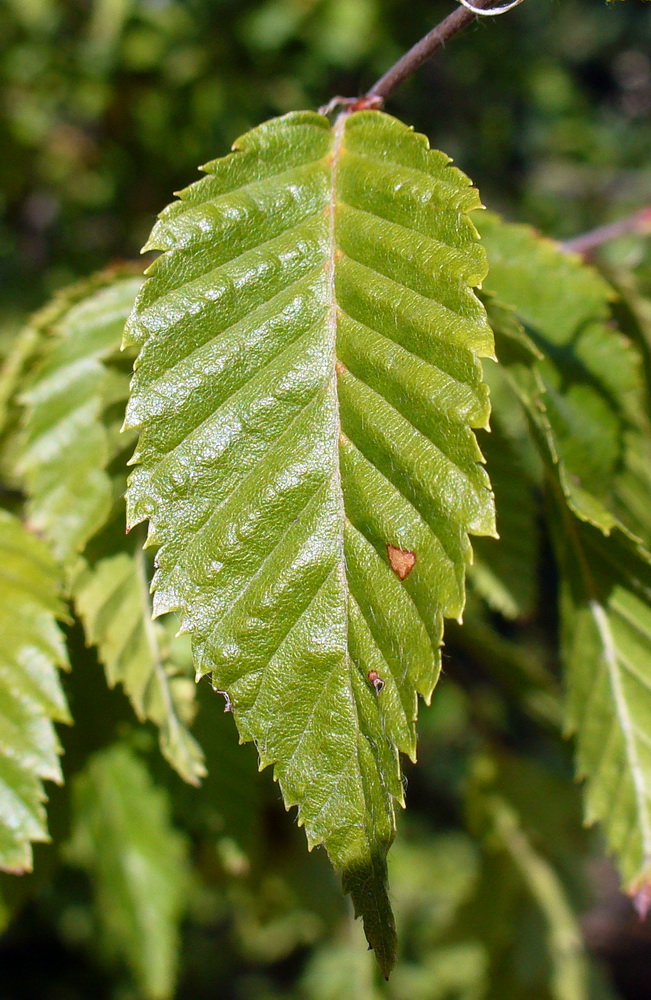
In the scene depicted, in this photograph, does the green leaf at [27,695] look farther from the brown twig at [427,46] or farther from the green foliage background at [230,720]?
the brown twig at [427,46]

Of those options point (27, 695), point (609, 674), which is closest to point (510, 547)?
point (609, 674)

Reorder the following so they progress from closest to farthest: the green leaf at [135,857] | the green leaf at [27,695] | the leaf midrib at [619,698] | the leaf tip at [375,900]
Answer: the leaf tip at [375,900] → the green leaf at [27,695] → the leaf midrib at [619,698] → the green leaf at [135,857]

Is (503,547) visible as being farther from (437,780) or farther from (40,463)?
(437,780)

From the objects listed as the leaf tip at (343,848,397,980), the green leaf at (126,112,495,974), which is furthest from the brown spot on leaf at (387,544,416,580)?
the leaf tip at (343,848,397,980)

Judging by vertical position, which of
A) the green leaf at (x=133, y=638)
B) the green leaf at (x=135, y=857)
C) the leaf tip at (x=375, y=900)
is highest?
the leaf tip at (x=375, y=900)

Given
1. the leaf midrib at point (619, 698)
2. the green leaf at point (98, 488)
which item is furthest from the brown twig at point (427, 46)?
the leaf midrib at point (619, 698)

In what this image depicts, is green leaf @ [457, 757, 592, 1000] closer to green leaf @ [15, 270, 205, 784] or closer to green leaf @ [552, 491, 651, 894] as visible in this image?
green leaf @ [552, 491, 651, 894]
